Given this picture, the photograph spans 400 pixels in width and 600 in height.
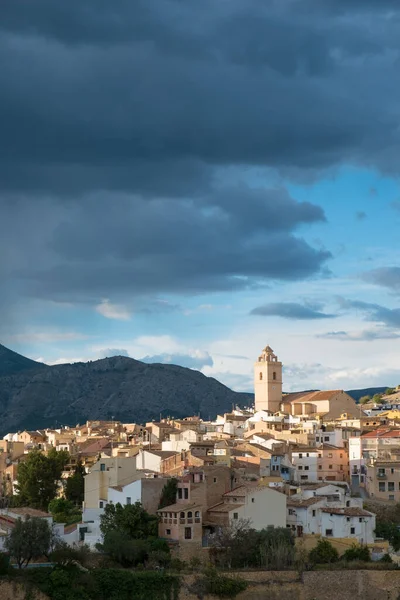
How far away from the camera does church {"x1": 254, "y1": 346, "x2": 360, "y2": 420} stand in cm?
10845

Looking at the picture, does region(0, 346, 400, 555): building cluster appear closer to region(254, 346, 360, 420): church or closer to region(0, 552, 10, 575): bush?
region(254, 346, 360, 420): church

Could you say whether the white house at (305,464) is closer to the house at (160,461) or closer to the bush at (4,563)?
the house at (160,461)

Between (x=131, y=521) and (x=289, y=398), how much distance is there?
59173mm

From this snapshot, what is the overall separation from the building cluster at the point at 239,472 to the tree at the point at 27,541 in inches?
134

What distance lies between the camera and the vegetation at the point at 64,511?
210ft

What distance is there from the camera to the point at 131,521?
59.1m

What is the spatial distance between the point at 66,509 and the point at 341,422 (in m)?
36.9

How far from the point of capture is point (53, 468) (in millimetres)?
73188

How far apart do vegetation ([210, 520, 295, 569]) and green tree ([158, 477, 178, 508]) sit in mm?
3439

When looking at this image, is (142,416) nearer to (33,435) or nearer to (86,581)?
(33,435)

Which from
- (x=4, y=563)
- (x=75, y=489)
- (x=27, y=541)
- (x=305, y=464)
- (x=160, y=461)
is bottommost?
(x=4, y=563)

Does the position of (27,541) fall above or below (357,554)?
above

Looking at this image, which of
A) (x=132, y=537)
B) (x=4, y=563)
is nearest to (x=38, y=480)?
(x=132, y=537)

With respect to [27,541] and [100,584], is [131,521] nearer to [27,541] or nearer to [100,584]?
[100,584]
